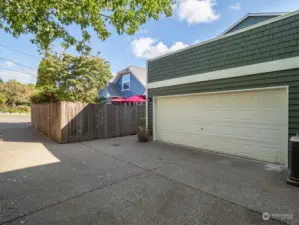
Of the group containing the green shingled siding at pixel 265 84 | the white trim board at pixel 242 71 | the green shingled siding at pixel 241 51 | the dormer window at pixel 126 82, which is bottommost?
the green shingled siding at pixel 265 84

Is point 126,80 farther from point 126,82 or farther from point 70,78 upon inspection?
point 70,78

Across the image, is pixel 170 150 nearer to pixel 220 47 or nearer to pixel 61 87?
pixel 220 47

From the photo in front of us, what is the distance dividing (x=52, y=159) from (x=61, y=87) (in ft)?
30.8

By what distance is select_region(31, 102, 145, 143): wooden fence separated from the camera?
7184mm

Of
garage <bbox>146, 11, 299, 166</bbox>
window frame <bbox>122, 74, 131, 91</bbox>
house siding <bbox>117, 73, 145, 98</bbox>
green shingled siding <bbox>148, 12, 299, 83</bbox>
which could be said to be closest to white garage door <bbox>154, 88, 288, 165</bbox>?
garage <bbox>146, 11, 299, 166</bbox>

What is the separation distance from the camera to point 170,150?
5949mm

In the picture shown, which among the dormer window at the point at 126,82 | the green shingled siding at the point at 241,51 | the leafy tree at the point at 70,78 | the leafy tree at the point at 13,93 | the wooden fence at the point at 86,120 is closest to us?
the green shingled siding at the point at 241,51

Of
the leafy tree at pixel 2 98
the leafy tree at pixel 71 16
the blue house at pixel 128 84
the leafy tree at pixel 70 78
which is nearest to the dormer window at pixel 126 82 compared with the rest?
the blue house at pixel 128 84

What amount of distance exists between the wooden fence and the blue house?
21.4 ft

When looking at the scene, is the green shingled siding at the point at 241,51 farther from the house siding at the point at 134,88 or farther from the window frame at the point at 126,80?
the window frame at the point at 126,80

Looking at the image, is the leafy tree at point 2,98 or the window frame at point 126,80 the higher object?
the window frame at point 126,80

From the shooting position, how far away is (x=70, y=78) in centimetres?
1302

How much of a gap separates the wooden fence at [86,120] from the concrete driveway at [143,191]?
2.40 m

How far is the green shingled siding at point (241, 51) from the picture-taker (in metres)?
4.02
